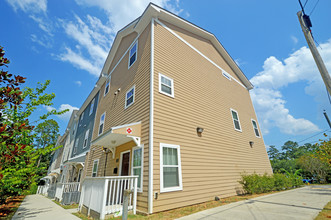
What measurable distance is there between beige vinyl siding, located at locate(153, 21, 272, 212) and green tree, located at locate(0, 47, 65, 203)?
3.66 meters

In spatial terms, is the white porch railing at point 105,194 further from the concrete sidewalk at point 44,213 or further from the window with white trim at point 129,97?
the window with white trim at point 129,97

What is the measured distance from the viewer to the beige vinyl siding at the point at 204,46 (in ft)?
31.0

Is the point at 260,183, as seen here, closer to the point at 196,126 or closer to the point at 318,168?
the point at 196,126

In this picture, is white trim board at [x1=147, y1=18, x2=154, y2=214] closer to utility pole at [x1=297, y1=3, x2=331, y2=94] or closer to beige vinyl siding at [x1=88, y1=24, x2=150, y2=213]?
beige vinyl siding at [x1=88, y1=24, x2=150, y2=213]

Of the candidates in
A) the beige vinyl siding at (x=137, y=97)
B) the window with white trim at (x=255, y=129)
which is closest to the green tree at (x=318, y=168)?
the window with white trim at (x=255, y=129)

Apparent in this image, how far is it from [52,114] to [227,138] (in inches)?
345

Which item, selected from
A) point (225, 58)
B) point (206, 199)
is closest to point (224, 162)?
point (206, 199)

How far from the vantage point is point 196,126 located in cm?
720

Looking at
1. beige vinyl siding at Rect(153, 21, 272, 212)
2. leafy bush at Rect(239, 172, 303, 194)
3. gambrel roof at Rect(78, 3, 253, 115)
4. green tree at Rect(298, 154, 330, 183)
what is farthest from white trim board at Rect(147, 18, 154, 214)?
green tree at Rect(298, 154, 330, 183)

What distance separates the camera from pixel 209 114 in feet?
27.5

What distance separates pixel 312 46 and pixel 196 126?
16.5 feet

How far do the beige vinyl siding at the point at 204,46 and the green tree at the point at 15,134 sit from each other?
7.60 m

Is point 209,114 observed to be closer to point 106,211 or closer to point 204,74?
point 204,74

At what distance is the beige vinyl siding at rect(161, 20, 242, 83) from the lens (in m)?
9.46
